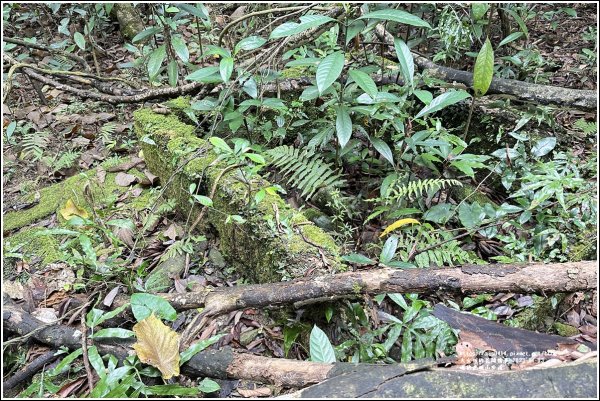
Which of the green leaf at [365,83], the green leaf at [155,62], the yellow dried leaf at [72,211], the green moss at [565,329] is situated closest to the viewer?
the green moss at [565,329]

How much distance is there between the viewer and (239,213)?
291 centimetres

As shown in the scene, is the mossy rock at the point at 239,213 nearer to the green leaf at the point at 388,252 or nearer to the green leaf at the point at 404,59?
the green leaf at the point at 388,252

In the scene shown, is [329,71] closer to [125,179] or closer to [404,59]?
[404,59]

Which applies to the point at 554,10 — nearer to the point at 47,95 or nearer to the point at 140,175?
the point at 140,175

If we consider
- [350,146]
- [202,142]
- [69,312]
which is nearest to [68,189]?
[202,142]

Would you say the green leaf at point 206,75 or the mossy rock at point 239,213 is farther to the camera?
the green leaf at point 206,75

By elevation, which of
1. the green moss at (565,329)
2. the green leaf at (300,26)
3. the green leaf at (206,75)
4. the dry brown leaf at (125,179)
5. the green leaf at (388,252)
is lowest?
the green moss at (565,329)

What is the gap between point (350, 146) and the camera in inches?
132

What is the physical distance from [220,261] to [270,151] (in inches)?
34.4

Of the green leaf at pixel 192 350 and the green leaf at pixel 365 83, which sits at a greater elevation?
the green leaf at pixel 365 83

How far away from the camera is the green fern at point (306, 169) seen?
3.24 meters

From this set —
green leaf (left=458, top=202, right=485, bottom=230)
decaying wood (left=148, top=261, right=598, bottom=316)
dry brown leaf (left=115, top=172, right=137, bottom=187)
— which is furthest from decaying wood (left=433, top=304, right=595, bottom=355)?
dry brown leaf (left=115, top=172, right=137, bottom=187)

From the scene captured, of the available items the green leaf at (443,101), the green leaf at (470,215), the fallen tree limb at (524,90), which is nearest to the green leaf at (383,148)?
the green leaf at (443,101)

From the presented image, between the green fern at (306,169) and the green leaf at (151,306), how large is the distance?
4.06ft
